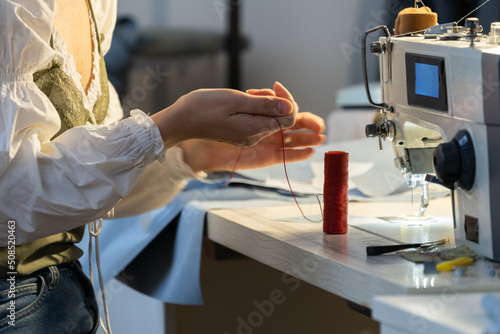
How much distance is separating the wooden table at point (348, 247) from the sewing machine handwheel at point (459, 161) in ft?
0.35

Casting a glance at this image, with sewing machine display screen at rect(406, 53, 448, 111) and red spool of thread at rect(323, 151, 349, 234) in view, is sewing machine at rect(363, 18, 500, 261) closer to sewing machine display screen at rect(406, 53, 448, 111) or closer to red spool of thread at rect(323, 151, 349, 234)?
sewing machine display screen at rect(406, 53, 448, 111)

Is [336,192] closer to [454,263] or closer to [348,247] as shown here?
[348,247]

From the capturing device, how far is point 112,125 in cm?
88

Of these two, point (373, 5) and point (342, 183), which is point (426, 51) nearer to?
point (342, 183)

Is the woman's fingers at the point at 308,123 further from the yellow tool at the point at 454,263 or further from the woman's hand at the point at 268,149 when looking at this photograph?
the yellow tool at the point at 454,263

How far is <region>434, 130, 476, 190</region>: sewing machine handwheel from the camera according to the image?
83cm

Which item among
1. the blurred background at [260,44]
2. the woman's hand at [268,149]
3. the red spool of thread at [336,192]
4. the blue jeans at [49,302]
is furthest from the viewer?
the blurred background at [260,44]

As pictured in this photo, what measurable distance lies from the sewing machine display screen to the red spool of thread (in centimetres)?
13

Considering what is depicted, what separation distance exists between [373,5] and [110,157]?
2.74 m

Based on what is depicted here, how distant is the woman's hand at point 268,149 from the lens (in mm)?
1160

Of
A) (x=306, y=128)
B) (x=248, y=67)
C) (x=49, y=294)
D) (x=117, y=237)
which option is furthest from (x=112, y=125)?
(x=248, y=67)

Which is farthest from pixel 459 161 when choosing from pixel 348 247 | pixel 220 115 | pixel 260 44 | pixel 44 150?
pixel 260 44

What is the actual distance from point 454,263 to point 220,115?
0.35 m

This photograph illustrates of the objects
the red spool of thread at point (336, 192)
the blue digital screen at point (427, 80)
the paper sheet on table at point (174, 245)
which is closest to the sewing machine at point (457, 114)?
the blue digital screen at point (427, 80)
